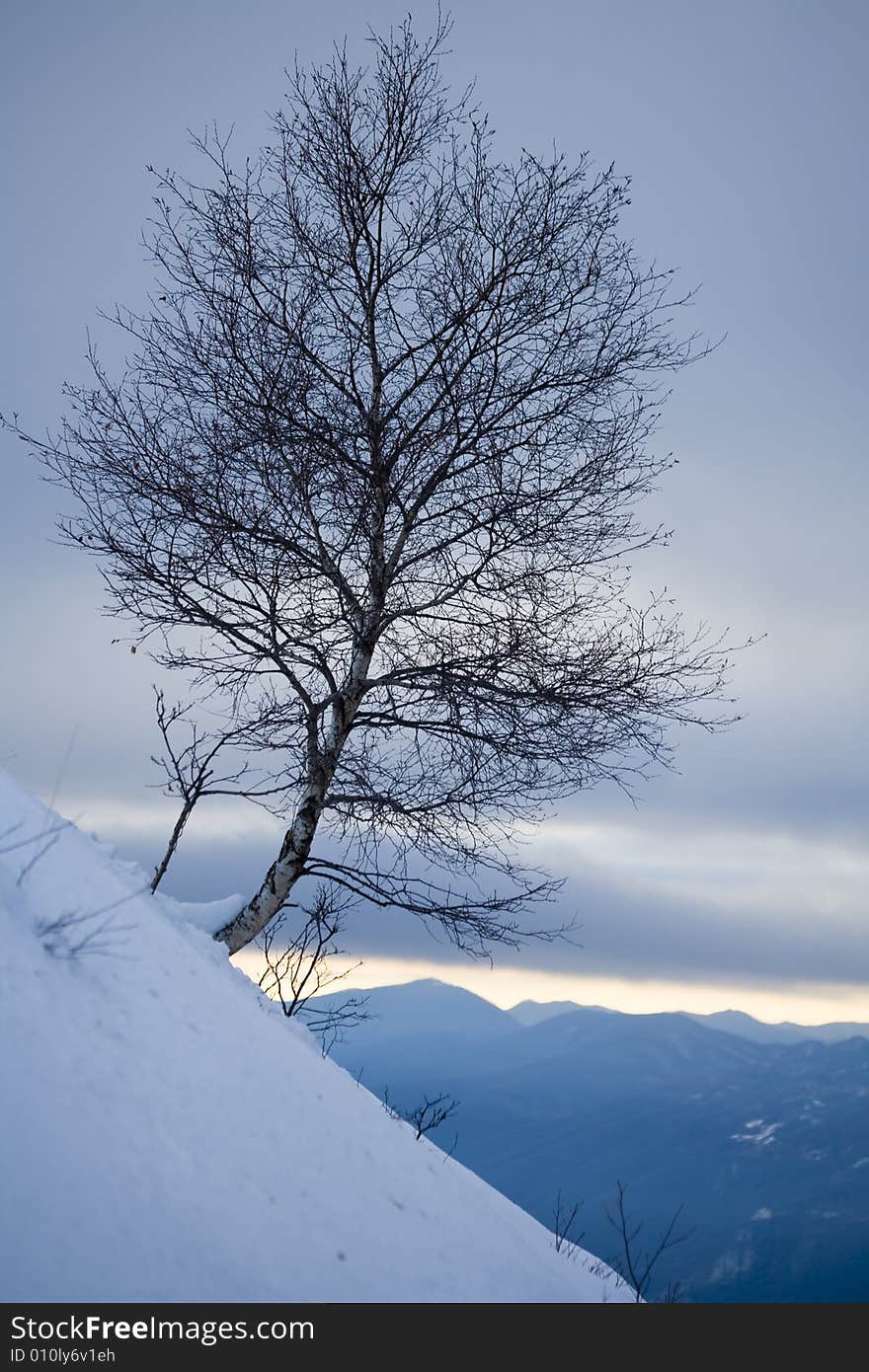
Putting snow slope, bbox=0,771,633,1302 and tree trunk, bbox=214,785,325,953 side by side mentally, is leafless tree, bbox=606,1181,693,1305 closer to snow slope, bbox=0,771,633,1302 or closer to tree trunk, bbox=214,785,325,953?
snow slope, bbox=0,771,633,1302

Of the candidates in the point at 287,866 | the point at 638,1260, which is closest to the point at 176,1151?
the point at 638,1260

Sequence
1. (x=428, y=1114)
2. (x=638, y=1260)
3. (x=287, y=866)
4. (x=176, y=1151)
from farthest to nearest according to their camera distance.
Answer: (x=287, y=866)
(x=428, y=1114)
(x=638, y=1260)
(x=176, y=1151)

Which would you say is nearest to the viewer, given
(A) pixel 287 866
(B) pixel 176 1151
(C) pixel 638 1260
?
(B) pixel 176 1151

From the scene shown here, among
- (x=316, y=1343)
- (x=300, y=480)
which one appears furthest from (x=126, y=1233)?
(x=300, y=480)

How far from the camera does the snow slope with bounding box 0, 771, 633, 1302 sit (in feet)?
9.91

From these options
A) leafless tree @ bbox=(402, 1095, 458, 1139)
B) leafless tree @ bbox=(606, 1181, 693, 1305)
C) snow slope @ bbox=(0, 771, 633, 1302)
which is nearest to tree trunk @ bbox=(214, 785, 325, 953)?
leafless tree @ bbox=(402, 1095, 458, 1139)

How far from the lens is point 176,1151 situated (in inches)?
138

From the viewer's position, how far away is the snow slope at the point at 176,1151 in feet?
9.91

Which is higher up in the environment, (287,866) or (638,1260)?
(287,866)

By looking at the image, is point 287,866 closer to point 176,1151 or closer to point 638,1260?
point 638,1260

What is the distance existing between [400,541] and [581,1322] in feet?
20.4

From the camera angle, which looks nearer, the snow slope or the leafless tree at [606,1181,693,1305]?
the snow slope

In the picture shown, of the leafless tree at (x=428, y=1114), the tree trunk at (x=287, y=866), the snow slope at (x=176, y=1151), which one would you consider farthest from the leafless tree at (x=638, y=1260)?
the tree trunk at (x=287, y=866)

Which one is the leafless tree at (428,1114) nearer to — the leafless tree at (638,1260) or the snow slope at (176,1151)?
the snow slope at (176,1151)
